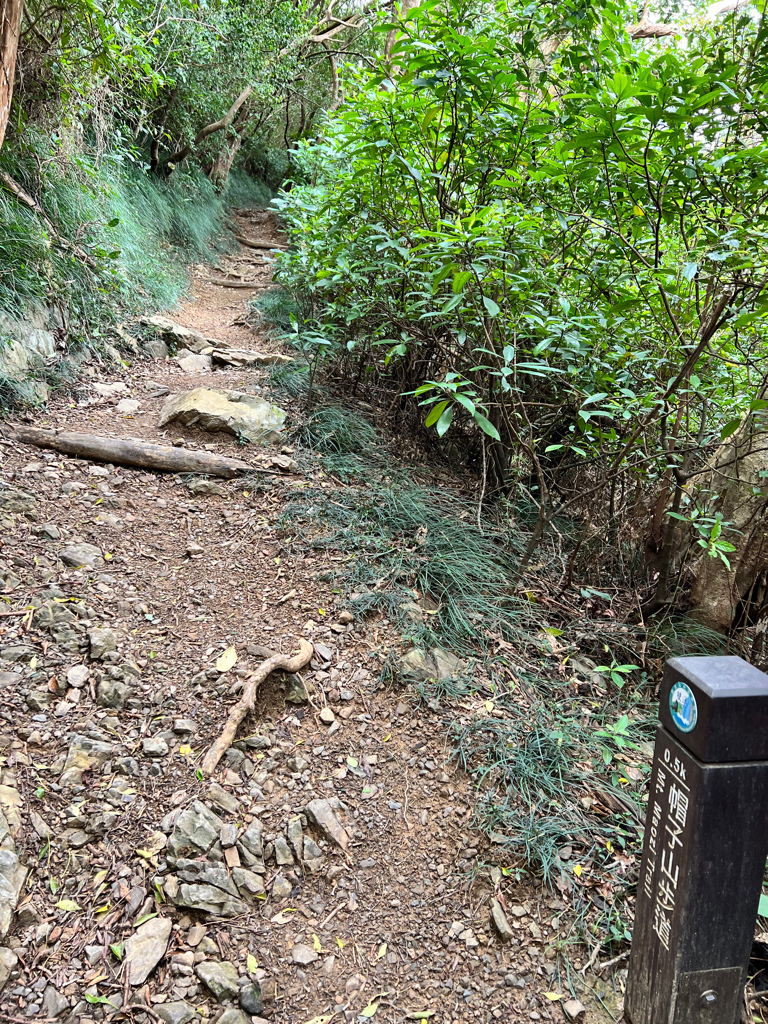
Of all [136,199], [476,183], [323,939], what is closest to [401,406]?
Answer: [476,183]

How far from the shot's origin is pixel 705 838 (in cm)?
135

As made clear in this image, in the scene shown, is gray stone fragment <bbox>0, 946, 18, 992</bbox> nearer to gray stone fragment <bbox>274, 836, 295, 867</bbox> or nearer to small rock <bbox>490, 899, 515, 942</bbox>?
gray stone fragment <bbox>274, 836, 295, 867</bbox>

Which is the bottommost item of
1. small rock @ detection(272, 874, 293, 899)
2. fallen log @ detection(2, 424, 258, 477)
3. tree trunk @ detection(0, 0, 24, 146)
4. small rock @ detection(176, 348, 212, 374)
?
small rock @ detection(272, 874, 293, 899)

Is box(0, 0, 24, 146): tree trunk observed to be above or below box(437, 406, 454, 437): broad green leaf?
above

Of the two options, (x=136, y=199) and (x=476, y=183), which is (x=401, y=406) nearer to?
(x=476, y=183)

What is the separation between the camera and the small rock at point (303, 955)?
188cm

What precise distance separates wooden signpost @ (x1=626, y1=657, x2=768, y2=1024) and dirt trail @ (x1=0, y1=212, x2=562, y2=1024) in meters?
0.52

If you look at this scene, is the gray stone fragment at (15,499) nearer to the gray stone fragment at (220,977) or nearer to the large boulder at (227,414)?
the large boulder at (227,414)

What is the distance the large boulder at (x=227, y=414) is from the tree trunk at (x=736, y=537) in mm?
3078

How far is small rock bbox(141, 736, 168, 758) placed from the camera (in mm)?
2322

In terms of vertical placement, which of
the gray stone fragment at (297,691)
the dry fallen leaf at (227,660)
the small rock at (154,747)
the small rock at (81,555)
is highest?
the small rock at (81,555)

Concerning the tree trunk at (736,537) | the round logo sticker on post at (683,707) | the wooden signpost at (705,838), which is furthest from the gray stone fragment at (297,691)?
the tree trunk at (736,537)

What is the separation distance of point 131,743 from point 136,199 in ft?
26.9

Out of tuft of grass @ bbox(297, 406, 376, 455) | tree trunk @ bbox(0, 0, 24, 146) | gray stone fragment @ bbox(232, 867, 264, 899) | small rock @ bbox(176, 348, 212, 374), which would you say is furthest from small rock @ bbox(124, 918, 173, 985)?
small rock @ bbox(176, 348, 212, 374)
